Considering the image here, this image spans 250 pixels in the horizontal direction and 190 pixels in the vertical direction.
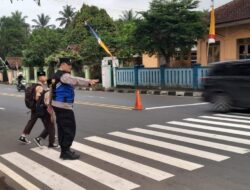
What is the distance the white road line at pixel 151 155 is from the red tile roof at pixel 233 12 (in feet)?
55.6

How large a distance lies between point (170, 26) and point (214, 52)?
19.0ft

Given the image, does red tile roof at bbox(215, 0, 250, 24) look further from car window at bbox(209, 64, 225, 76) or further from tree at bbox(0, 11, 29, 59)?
tree at bbox(0, 11, 29, 59)

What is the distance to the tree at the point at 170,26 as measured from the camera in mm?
23438

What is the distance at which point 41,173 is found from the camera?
21.3 ft

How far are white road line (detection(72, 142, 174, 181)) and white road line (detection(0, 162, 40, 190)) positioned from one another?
4.91 ft

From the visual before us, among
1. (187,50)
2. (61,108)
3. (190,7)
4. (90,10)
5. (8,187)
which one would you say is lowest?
(8,187)

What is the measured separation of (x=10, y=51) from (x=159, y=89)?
6089 cm

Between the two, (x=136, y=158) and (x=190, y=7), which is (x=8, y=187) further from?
(x=190, y=7)

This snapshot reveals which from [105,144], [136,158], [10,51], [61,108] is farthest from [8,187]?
[10,51]

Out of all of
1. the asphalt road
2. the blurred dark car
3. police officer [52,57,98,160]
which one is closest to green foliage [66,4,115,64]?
the blurred dark car

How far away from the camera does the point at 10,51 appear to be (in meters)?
80.3

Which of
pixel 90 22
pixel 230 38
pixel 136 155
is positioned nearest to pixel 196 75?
pixel 230 38

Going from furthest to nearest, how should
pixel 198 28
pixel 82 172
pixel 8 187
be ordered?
pixel 198 28, pixel 82 172, pixel 8 187

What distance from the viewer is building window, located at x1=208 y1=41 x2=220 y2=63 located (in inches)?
1082
